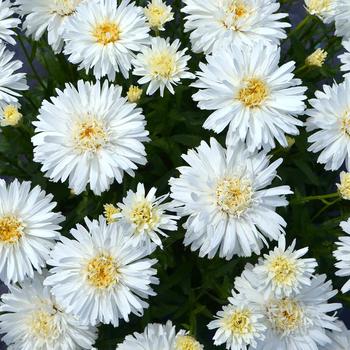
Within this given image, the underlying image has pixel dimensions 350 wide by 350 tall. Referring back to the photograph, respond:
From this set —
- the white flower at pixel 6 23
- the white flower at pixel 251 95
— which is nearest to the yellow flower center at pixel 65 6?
the white flower at pixel 6 23

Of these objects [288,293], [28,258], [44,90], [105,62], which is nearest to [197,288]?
[288,293]

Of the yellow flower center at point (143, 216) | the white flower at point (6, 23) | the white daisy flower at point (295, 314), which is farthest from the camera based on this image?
the white flower at point (6, 23)

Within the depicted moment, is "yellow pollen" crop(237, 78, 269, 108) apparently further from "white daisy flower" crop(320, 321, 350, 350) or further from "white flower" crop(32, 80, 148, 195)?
"white daisy flower" crop(320, 321, 350, 350)

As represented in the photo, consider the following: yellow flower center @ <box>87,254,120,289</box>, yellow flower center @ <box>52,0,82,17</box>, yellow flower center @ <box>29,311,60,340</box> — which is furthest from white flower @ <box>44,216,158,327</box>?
yellow flower center @ <box>52,0,82,17</box>

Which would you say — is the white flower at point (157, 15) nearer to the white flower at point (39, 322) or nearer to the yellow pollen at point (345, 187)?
the yellow pollen at point (345, 187)

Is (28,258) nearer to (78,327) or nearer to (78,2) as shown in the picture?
(78,327)

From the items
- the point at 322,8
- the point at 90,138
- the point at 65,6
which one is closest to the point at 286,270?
the point at 90,138

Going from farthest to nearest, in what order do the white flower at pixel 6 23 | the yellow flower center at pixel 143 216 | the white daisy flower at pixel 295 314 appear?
the white flower at pixel 6 23, the white daisy flower at pixel 295 314, the yellow flower center at pixel 143 216
